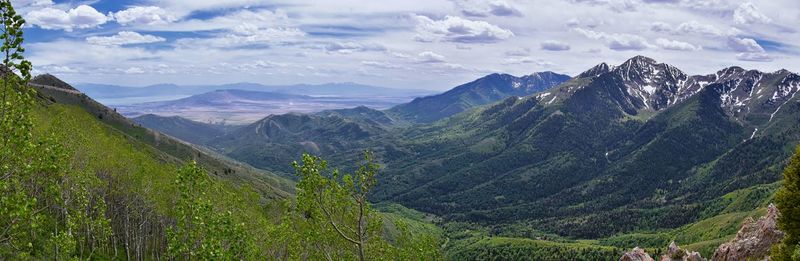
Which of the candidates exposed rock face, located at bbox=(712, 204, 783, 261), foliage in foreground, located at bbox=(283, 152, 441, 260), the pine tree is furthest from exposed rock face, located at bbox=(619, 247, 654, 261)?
foliage in foreground, located at bbox=(283, 152, 441, 260)

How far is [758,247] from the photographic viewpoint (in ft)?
278

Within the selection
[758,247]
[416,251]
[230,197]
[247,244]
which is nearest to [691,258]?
[758,247]

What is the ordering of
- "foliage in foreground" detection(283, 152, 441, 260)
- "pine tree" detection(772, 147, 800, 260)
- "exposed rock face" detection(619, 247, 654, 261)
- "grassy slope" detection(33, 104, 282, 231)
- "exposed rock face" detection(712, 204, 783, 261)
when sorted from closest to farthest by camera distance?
"foliage in foreground" detection(283, 152, 441, 260) → "pine tree" detection(772, 147, 800, 260) → "exposed rock face" detection(712, 204, 783, 261) → "grassy slope" detection(33, 104, 282, 231) → "exposed rock face" detection(619, 247, 654, 261)

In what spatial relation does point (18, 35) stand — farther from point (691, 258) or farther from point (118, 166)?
point (691, 258)

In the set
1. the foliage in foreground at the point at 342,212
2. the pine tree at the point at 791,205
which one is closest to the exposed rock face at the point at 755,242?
the pine tree at the point at 791,205

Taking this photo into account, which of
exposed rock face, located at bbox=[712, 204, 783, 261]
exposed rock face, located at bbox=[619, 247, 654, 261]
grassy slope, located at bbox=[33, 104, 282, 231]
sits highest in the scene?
grassy slope, located at bbox=[33, 104, 282, 231]

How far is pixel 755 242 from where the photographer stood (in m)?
86.1

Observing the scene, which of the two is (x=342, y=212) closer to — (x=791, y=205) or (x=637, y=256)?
(x=791, y=205)

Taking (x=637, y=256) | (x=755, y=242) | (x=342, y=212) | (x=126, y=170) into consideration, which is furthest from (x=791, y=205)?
(x=126, y=170)

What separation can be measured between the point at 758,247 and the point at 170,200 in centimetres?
9987

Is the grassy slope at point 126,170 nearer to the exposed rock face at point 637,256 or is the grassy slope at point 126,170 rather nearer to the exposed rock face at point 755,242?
the exposed rock face at point 755,242

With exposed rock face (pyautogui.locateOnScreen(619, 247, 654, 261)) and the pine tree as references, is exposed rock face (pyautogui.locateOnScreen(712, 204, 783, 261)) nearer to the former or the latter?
the pine tree

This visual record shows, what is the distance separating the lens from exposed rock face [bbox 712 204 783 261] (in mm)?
82938

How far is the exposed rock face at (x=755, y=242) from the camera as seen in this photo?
8294 cm
